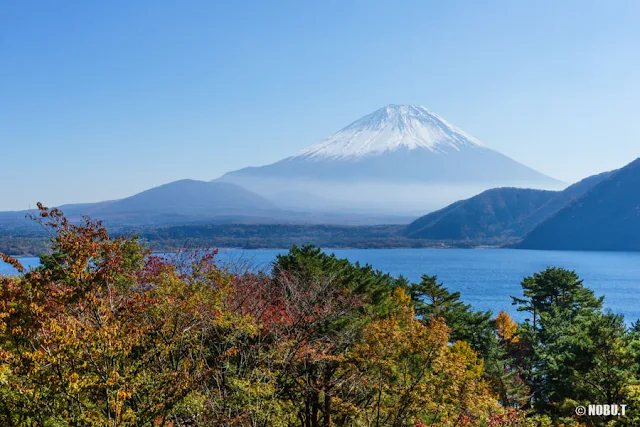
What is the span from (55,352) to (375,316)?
16030mm

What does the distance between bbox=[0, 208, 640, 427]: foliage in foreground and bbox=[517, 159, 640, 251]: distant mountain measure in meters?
179

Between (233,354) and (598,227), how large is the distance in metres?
207

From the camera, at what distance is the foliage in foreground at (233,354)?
24.8 ft

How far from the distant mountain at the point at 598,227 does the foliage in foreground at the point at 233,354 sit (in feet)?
589

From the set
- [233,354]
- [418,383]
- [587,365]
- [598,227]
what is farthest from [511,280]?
[598,227]

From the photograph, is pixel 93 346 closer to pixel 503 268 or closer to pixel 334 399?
pixel 334 399

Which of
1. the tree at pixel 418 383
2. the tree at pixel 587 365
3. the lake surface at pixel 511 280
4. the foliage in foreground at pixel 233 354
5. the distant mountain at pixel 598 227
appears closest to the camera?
the foliage in foreground at pixel 233 354

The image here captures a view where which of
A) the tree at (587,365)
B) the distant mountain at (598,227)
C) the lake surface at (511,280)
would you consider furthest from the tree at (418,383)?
the distant mountain at (598,227)

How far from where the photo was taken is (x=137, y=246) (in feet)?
67.5

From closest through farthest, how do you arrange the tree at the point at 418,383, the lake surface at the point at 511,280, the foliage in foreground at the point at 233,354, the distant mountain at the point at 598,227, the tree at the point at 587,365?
1. the foliage in foreground at the point at 233,354
2. the tree at the point at 418,383
3. the tree at the point at 587,365
4. the lake surface at the point at 511,280
5. the distant mountain at the point at 598,227

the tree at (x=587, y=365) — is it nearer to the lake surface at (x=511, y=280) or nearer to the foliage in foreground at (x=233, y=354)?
the foliage in foreground at (x=233, y=354)

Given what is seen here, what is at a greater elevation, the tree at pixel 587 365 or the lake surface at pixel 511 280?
the tree at pixel 587 365

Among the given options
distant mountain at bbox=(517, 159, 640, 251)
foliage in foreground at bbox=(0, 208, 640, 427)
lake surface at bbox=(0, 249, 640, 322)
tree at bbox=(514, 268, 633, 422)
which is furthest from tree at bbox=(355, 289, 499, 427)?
distant mountain at bbox=(517, 159, 640, 251)

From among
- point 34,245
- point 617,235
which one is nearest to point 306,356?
point 34,245
